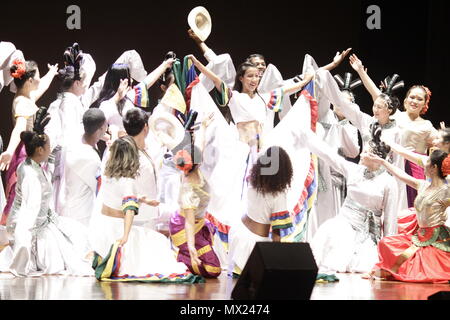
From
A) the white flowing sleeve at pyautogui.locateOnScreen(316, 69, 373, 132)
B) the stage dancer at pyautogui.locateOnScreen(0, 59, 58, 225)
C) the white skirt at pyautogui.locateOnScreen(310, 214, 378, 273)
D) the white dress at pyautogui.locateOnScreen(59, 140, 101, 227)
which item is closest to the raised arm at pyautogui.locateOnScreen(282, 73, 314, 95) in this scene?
the white flowing sleeve at pyautogui.locateOnScreen(316, 69, 373, 132)

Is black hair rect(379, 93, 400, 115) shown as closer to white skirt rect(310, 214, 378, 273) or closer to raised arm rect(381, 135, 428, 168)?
raised arm rect(381, 135, 428, 168)

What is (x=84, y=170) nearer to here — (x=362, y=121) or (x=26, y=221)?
(x=26, y=221)

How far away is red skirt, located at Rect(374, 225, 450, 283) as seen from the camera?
17.0ft

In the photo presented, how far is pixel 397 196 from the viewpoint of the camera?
5.89 metres

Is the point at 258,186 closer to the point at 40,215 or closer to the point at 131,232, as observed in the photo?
the point at 131,232

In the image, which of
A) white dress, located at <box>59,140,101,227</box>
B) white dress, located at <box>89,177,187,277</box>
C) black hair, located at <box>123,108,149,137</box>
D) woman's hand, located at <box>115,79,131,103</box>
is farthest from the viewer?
woman's hand, located at <box>115,79,131,103</box>

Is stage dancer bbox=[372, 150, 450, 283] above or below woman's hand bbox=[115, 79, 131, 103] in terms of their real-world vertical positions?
below

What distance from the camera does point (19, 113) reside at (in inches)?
222

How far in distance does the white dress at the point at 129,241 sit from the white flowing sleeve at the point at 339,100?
1.98m

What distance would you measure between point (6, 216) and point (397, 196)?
8.88ft

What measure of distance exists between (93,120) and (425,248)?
235 cm

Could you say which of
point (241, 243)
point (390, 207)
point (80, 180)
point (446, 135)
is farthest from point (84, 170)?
point (446, 135)

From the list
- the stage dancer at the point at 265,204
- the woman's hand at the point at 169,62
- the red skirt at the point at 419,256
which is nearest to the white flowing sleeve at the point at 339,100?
the woman's hand at the point at 169,62

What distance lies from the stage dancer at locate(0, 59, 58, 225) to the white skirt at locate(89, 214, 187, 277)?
32.8 inches
